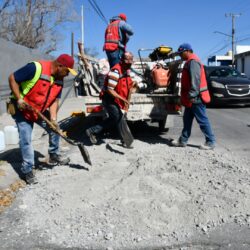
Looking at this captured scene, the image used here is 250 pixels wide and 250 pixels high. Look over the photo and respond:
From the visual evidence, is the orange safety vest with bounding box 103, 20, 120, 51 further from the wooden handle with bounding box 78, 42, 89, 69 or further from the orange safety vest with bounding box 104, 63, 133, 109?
the orange safety vest with bounding box 104, 63, 133, 109

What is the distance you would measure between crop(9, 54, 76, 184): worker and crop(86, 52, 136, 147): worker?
1514mm

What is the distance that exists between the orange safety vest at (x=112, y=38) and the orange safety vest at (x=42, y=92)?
3.04 meters

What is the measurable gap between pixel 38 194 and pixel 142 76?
5.18 meters

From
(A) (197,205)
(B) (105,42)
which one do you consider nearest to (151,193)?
(A) (197,205)

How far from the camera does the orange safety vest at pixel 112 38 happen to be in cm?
864

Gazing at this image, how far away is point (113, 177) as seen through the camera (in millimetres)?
5699

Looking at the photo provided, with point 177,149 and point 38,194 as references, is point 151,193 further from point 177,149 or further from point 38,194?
point 177,149

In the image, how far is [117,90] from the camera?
756 centimetres

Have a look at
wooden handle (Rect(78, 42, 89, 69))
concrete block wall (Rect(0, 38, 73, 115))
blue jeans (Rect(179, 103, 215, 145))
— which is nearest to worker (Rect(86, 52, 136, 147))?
blue jeans (Rect(179, 103, 215, 145))

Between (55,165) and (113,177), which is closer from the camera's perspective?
(113,177)

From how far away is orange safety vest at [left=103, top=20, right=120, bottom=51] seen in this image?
8641 mm

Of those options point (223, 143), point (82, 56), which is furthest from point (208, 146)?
point (82, 56)

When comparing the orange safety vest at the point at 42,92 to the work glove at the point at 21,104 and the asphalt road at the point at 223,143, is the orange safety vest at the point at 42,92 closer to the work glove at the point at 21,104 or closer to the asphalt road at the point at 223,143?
the work glove at the point at 21,104

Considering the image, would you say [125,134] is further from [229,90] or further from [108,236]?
[229,90]
